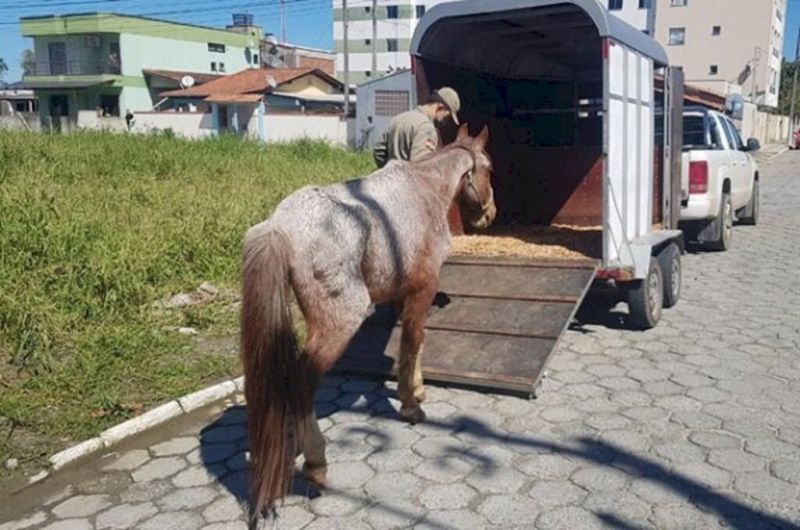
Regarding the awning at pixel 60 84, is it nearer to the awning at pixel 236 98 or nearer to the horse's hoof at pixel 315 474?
the awning at pixel 236 98

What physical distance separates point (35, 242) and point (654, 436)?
5.71 metres

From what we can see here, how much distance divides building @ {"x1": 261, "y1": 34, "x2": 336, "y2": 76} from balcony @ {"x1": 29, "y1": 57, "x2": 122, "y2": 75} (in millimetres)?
12510

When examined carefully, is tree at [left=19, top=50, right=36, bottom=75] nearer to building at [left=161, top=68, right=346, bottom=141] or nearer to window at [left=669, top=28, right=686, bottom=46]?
building at [left=161, top=68, right=346, bottom=141]

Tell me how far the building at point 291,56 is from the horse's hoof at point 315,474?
49754 mm

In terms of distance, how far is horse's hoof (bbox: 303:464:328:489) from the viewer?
141 inches

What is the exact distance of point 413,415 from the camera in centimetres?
454

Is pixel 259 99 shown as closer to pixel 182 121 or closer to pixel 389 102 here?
pixel 182 121

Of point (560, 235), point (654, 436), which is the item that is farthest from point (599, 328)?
point (654, 436)

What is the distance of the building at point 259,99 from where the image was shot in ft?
121

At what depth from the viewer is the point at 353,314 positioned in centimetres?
360

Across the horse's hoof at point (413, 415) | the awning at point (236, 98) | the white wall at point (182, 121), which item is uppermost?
the awning at point (236, 98)

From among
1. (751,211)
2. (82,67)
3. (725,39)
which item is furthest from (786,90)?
(751,211)

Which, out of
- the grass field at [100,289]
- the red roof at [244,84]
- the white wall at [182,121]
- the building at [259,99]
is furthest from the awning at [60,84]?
the grass field at [100,289]

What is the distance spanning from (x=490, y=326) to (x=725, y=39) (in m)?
67.3
